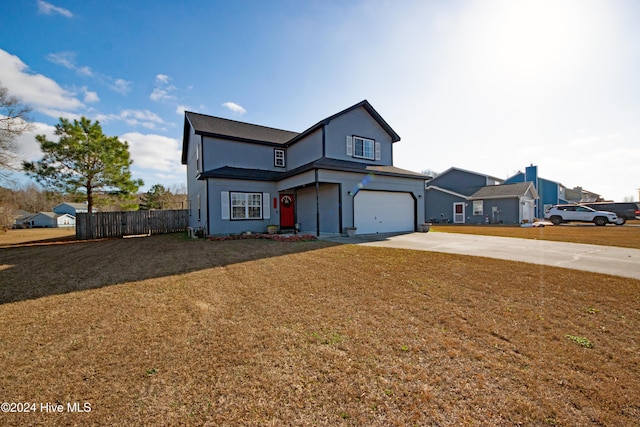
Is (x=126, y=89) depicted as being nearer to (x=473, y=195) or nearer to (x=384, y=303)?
(x=384, y=303)

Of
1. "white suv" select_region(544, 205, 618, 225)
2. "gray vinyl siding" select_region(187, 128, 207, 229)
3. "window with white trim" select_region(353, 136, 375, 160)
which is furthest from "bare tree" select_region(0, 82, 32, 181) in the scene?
"white suv" select_region(544, 205, 618, 225)

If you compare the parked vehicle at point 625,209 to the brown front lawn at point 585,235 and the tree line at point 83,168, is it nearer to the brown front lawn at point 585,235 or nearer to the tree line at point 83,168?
the brown front lawn at point 585,235

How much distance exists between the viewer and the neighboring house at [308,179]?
44.8 ft

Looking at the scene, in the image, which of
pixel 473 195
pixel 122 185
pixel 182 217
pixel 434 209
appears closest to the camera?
pixel 182 217

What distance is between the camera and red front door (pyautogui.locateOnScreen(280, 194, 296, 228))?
53.3ft

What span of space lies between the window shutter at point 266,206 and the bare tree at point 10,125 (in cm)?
1561

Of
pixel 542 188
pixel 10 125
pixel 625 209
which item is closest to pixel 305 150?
pixel 10 125

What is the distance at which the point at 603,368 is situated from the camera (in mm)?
2500

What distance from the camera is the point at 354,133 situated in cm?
1553

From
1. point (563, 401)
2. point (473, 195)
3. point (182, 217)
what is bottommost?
point (563, 401)

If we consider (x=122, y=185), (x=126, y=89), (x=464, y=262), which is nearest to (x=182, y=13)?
(x=126, y=89)

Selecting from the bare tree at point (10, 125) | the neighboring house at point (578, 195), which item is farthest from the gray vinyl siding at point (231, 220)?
the neighboring house at point (578, 195)

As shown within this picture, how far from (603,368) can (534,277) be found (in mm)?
3390

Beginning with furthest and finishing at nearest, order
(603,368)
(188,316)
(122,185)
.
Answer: (122,185), (188,316), (603,368)
